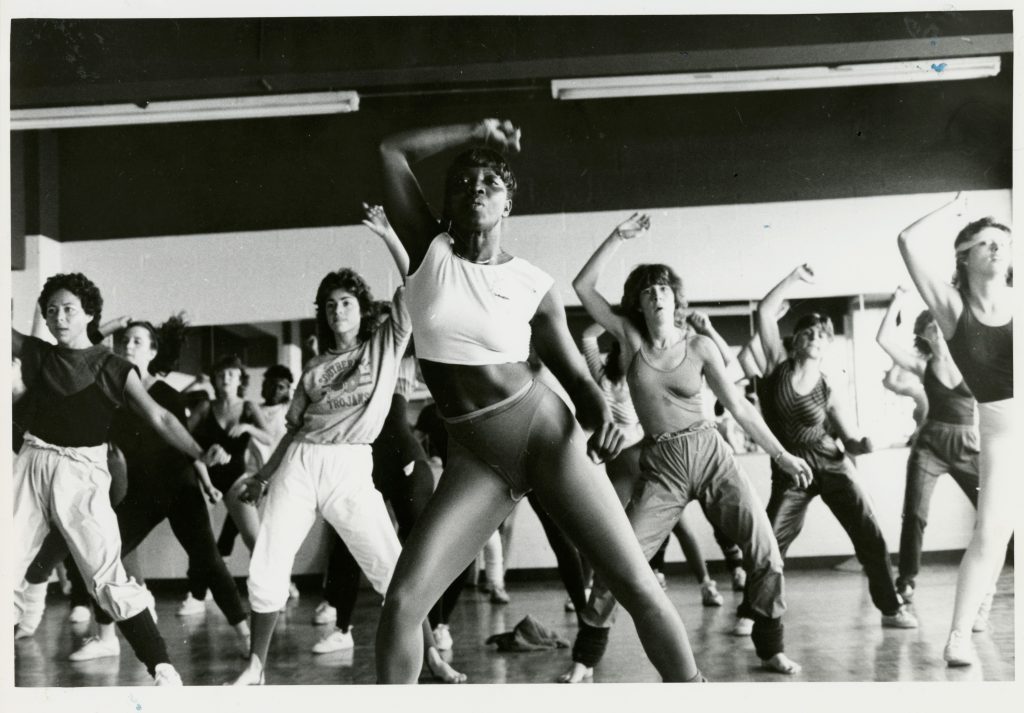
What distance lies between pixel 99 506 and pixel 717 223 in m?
3.23

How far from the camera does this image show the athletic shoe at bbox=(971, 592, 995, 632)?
14.2ft

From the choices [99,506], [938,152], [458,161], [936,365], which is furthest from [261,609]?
[938,152]

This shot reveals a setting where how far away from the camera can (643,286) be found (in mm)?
4555

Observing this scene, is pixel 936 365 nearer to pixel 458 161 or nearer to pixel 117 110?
pixel 458 161

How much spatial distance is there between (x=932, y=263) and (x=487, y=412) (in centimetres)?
240

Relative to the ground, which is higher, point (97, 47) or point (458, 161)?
point (97, 47)

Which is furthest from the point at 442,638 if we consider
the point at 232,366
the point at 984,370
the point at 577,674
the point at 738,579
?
the point at 984,370

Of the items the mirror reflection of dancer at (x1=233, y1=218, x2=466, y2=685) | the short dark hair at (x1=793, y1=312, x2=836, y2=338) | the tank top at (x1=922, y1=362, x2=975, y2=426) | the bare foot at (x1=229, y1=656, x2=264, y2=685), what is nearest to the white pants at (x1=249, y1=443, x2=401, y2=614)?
the mirror reflection of dancer at (x1=233, y1=218, x2=466, y2=685)

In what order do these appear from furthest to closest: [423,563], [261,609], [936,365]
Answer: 1. [936,365]
2. [261,609]
3. [423,563]

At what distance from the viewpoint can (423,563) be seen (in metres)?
3.39

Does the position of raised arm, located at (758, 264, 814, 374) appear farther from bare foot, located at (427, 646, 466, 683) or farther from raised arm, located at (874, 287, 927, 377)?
bare foot, located at (427, 646, 466, 683)

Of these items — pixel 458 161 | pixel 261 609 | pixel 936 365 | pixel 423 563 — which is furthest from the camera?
pixel 936 365

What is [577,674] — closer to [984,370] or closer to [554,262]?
[554,262]

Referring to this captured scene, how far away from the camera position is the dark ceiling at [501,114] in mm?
4457
